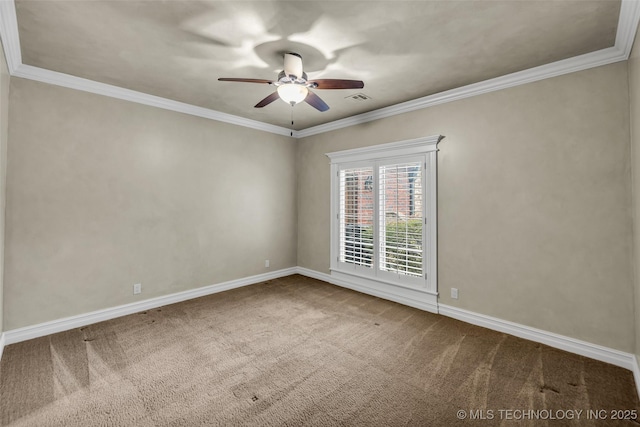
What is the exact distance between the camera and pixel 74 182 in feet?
10.5

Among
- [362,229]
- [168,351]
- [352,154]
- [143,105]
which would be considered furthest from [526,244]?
[143,105]

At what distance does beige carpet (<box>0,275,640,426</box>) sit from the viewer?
6.41 feet

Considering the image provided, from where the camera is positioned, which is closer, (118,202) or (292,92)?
(292,92)

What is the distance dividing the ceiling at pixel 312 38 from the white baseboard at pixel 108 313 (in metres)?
2.64

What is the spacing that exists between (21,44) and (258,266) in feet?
12.3

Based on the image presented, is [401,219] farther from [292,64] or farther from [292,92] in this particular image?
[292,64]

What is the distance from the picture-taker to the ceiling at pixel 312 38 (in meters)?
2.04

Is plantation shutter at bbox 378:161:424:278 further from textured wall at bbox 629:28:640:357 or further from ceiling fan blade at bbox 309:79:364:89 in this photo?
textured wall at bbox 629:28:640:357

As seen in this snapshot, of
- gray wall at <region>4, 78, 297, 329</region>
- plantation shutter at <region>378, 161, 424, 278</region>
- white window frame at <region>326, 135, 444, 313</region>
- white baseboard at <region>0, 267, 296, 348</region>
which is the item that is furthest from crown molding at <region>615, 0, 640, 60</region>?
white baseboard at <region>0, 267, 296, 348</region>

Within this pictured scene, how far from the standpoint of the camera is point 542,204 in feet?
9.58

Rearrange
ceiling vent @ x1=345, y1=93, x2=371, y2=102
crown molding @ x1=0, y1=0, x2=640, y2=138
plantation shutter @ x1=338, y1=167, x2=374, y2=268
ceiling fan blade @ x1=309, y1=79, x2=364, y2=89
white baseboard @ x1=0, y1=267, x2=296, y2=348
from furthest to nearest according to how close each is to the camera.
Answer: plantation shutter @ x1=338, y1=167, x2=374, y2=268 < ceiling vent @ x1=345, y1=93, x2=371, y2=102 < white baseboard @ x1=0, y1=267, x2=296, y2=348 < ceiling fan blade @ x1=309, y1=79, x2=364, y2=89 < crown molding @ x1=0, y1=0, x2=640, y2=138

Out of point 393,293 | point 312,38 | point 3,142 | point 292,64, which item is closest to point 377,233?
point 393,293

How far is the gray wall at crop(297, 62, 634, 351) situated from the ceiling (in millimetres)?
400

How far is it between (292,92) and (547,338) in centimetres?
340
